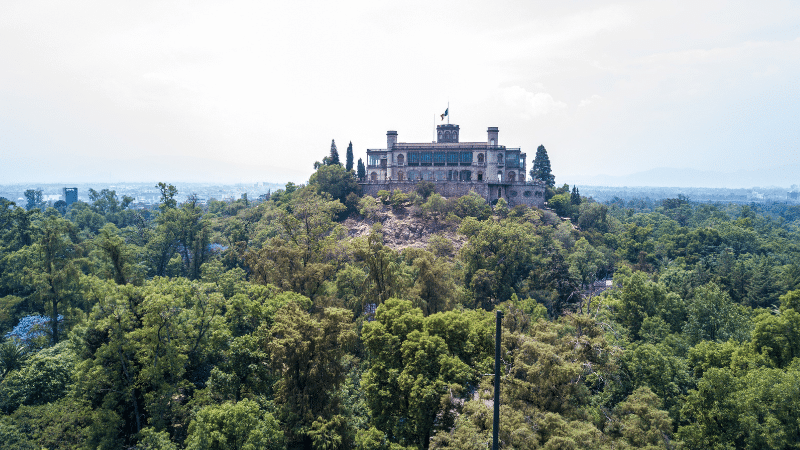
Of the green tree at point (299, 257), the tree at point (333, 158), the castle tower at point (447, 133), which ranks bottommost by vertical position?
the green tree at point (299, 257)

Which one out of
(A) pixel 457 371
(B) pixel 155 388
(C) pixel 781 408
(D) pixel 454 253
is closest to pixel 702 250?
(D) pixel 454 253

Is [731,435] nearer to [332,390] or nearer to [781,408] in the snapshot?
[781,408]

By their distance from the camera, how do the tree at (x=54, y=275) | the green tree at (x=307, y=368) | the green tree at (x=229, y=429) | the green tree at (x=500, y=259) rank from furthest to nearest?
the green tree at (x=500, y=259), the tree at (x=54, y=275), the green tree at (x=307, y=368), the green tree at (x=229, y=429)

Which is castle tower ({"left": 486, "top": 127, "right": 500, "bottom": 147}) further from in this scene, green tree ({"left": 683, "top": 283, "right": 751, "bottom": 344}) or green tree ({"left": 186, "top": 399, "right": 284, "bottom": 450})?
green tree ({"left": 186, "top": 399, "right": 284, "bottom": 450})

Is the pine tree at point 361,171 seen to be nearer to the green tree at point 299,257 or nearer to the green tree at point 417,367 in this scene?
the green tree at point 299,257

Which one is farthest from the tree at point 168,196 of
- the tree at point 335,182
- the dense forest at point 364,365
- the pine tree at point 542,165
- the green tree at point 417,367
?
the pine tree at point 542,165

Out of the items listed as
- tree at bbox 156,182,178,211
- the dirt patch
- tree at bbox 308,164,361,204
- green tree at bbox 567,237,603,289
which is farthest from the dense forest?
tree at bbox 308,164,361,204

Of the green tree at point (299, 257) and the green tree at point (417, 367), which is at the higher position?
the green tree at point (299, 257)

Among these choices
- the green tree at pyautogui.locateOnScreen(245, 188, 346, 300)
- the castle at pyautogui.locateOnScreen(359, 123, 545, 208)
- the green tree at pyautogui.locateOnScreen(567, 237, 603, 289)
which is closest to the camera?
the green tree at pyautogui.locateOnScreen(245, 188, 346, 300)

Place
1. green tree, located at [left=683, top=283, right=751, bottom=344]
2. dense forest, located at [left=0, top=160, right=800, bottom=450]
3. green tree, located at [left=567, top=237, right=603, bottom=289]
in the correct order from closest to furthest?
dense forest, located at [left=0, top=160, right=800, bottom=450] < green tree, located at [left=683, top=283, right=751, bottom=344] < green tree, located at [left=567, top=237, right=603, bottom=289]

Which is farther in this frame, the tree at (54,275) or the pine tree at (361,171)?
the pine tree at (361,171)

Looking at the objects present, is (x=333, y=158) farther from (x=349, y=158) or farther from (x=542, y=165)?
(x=542, y=165)
